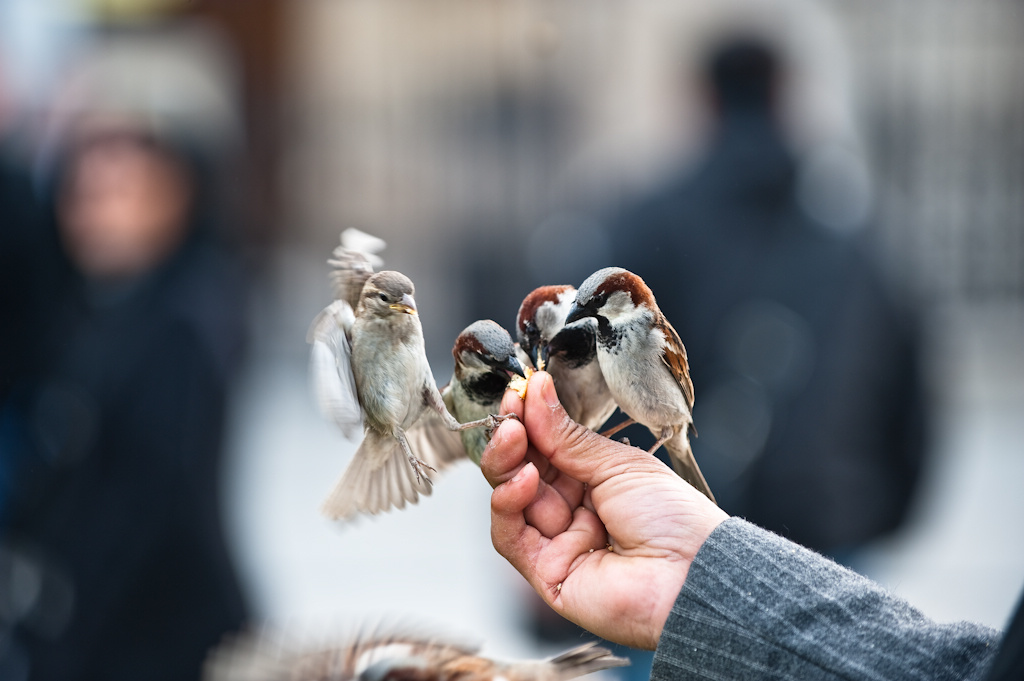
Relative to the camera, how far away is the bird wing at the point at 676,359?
4.05 ft

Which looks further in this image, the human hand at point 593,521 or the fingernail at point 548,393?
the human hand at point 593,521

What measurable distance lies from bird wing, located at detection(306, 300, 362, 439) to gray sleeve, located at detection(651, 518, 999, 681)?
599 mm

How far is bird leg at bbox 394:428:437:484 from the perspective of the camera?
1114 mm

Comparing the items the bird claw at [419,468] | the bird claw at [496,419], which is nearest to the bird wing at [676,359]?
the bird claw at [496,419]

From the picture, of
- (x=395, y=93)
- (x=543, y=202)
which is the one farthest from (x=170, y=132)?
(x=543, y=202)

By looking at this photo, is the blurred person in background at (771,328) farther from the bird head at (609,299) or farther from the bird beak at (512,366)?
the bird beak at (512,366)

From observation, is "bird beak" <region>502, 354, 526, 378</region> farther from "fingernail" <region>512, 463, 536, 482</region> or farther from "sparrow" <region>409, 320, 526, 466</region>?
"fingernail" <region>512, 463, 536, 482</region>

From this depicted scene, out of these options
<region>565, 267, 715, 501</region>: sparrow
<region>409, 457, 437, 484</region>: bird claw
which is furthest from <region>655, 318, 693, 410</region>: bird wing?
<region>409, 457, 437, 484</region>: bird claw

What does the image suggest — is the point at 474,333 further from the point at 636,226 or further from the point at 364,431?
the point at 636,226

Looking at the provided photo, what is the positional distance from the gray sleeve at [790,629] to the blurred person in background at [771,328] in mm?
163

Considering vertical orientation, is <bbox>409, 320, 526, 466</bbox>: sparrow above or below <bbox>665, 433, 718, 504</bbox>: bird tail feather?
above

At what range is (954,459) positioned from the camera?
6.57 meters

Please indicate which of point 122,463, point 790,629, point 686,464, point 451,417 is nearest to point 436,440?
point 451,417

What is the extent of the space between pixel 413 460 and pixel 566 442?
30cm
